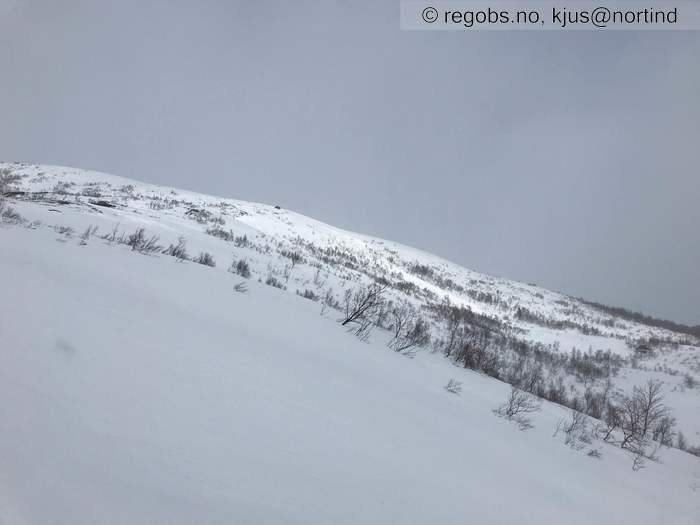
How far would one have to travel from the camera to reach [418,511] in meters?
1.94

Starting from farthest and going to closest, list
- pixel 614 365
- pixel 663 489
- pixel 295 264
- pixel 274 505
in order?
pixel 614 365 → pixel 295 264 → pixel 663 489 → pixel 274 505

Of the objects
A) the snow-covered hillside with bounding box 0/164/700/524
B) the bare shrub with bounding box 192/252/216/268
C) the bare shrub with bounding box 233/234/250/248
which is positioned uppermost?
the bare shrub with bounding box 233/234/250/248

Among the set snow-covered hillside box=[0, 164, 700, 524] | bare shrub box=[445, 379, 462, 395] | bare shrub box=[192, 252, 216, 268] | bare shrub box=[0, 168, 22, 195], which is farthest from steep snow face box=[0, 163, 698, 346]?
bare shrub box=[445, 379, 462, 395]

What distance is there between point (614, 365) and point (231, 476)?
1127 inches

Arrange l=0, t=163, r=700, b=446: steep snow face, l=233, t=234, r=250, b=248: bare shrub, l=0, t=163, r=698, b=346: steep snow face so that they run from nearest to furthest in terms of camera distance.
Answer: l=0, t=163, r=700, b=446: steep snow face < l=233, t=234, r=250, b=248: bare shrub < l=0, t=163, r=698, b=346: steep snow face

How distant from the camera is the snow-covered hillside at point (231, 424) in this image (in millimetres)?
1406

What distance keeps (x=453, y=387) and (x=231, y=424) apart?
4183 millimetres

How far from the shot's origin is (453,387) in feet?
17.4

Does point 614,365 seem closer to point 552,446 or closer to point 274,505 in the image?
point 552,446

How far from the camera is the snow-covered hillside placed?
→ 1.41 m

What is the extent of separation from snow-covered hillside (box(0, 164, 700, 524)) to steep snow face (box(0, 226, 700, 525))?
1cm

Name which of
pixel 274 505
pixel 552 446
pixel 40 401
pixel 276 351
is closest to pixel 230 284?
pixel 276 351

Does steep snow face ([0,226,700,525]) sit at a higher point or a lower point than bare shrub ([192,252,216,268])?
lower

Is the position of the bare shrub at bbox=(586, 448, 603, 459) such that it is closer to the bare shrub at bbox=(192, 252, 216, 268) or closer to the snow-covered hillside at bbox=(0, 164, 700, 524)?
the snow-covered hillside at bbox=(0, 164, 700, 524)
